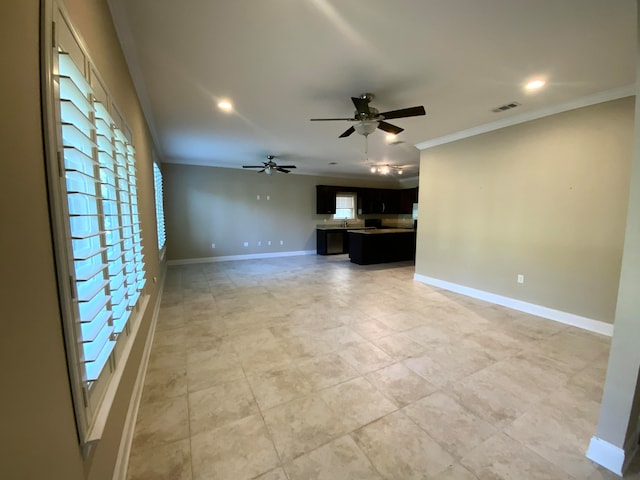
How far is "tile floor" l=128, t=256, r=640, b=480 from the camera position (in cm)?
150

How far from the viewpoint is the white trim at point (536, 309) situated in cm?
309

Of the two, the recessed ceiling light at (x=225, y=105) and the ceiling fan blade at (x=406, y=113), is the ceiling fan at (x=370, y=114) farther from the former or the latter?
the recessed ceiling light at (x=225, y=105)

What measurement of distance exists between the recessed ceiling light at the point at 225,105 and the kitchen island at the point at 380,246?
4.30 m

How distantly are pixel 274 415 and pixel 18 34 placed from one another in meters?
2.12

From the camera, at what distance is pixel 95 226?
121 centimetres

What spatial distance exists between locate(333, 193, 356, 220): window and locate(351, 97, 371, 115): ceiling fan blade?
20.2 ft

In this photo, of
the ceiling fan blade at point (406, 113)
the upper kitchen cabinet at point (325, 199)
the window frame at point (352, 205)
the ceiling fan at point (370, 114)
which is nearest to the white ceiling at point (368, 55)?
the ceiling fan at point (370, 114)

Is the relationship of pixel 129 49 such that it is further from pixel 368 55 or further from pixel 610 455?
pixel 610 455

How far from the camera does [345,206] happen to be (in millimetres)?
9180

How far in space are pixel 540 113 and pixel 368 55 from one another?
2.67 m

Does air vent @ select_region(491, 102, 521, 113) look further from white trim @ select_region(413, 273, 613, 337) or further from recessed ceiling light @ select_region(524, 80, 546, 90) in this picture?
→ white trim @ select_region(413, 273, 613, 337)

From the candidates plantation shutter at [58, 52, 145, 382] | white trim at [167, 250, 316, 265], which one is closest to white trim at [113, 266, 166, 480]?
plantation shutter at [58, 52, 145, 382]

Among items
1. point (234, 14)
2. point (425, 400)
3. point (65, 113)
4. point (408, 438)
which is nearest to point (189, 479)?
point (408, 438)

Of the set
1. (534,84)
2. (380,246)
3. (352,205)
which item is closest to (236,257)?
(380,246)
